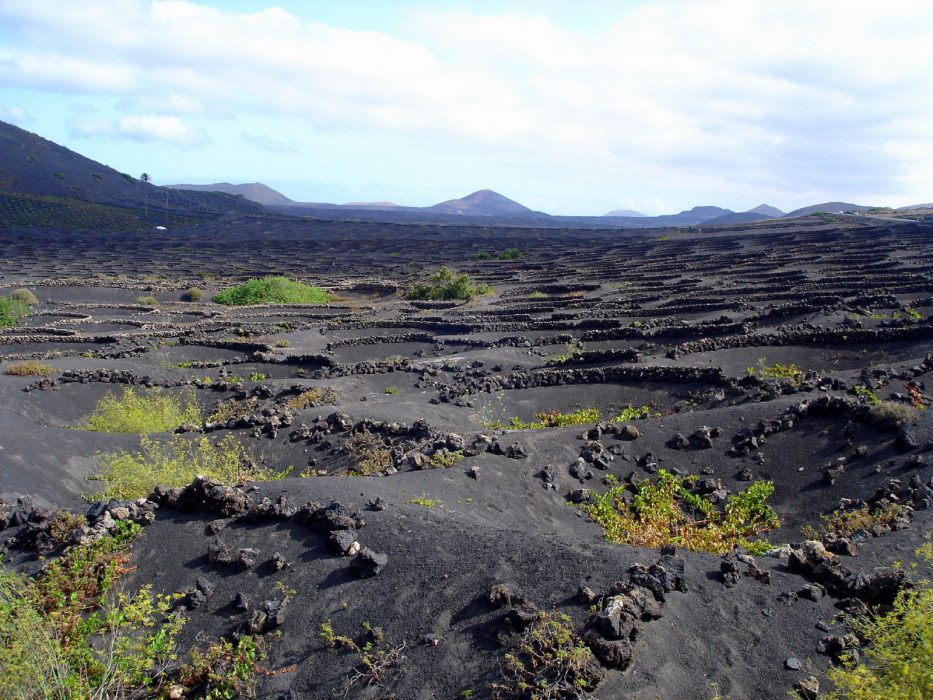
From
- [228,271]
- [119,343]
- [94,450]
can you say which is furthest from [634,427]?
[228,271]

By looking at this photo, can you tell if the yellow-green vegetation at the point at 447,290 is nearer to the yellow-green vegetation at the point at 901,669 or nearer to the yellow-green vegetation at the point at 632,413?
the yellow-green vegetation at the point at 632,413

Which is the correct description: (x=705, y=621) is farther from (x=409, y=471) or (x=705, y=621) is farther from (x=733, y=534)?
(x=409, y=471)

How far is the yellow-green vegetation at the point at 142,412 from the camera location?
1362 cm

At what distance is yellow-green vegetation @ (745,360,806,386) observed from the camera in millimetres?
15416

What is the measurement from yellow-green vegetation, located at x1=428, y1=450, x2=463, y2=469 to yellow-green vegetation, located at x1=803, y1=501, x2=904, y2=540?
15.9 feet

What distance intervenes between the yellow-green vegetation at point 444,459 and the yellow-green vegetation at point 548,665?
14.3 ft

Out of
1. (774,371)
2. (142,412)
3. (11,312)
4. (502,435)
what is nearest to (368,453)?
(502,435)

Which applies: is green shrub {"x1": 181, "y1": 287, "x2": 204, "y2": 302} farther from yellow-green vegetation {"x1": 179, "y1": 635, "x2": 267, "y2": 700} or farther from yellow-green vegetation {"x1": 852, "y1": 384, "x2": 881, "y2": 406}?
yellow-green vegetation {"x1": 179, "y1": 635, "x2": 267, "y2": 700}

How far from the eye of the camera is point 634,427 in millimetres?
11211

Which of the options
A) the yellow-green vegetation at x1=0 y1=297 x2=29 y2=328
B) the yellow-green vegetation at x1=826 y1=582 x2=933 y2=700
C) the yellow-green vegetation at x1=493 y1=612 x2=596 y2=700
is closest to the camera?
the yellow-green vegetation at x1=826 y1=582 x2=933 y2=700

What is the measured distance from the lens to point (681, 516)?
29.7 feet

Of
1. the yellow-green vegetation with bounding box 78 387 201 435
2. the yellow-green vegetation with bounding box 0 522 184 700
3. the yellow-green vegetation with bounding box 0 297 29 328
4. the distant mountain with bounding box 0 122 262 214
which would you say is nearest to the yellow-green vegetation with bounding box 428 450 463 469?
the yellow-green vegetation with bounding box 0 522 184 700

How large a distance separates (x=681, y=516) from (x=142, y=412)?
37.9 feet

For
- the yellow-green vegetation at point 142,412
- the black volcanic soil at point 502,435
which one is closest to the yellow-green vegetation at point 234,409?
the yellow-green vegetation at point 142,412
